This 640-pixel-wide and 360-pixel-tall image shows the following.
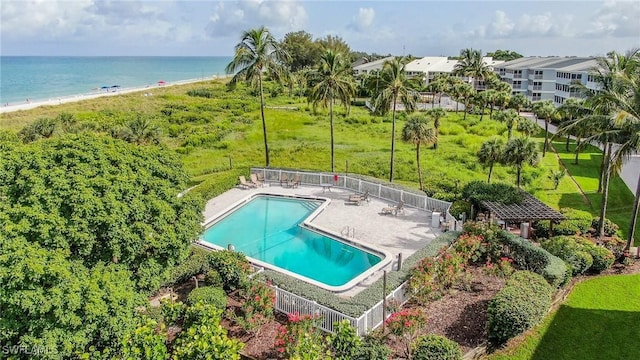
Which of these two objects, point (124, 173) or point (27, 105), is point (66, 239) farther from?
point (27, 105)

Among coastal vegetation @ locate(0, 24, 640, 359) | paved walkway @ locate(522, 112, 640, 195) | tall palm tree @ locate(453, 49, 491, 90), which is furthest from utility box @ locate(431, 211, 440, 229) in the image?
tall palm tree @ locate(453, 49, 491, 90)

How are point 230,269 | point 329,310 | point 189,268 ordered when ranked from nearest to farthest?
1. point 329,310
2. point 230,269
3. point 189,268

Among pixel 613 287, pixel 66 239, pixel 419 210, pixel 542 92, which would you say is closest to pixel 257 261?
pixel 66 239

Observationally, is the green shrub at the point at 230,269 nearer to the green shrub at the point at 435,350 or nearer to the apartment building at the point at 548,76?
the green shrub at the point at 435,350

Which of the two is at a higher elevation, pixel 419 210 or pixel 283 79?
pixel 283 79

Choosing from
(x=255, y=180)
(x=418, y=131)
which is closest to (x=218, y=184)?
(x=255, y=180)

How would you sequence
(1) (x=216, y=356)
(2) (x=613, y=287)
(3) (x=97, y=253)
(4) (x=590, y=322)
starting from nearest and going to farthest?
(1) (x=216, y=356) < (3) (x=97, y=253) < (4) (x=590, y=322) < (2) (x=613, y=287)

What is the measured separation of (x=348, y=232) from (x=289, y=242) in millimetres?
2703

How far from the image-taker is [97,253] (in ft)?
34.1

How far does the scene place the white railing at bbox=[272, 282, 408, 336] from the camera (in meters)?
11.5

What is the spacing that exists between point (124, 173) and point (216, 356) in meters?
5.70

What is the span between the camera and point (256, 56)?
2573cm

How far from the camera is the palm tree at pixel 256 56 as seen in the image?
25516mm

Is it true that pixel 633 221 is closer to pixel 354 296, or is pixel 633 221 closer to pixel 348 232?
pixel 348 232
